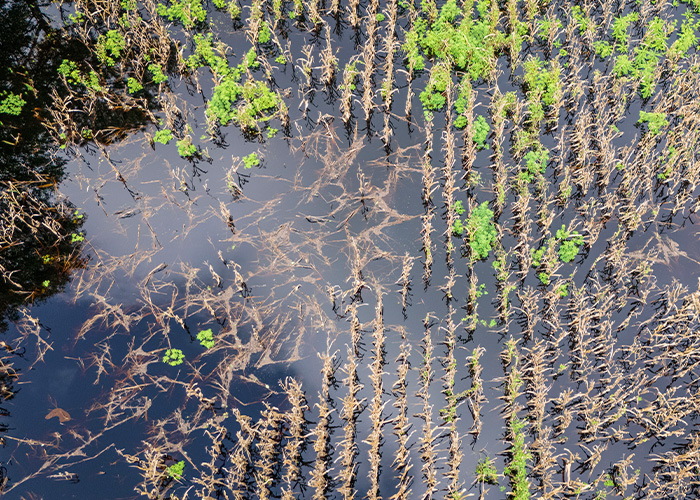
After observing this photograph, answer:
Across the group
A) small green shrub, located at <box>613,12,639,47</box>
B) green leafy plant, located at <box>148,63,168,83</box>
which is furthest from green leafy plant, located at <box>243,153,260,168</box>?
small green shrub, located at <box>613,12,639,47</box>

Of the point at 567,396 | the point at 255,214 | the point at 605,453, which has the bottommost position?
the point at 605,453

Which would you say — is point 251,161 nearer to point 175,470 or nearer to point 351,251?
point 351,251

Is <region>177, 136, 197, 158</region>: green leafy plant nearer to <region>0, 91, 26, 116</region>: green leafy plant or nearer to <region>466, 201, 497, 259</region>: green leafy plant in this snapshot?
<region>0, 91, 26, 116</region>: green leafy plant

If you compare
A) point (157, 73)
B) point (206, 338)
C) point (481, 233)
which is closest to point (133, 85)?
point (157, 73)

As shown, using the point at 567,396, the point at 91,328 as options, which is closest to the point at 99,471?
the point at 91,328

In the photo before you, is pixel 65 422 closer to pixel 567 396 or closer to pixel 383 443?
pixel 383 443

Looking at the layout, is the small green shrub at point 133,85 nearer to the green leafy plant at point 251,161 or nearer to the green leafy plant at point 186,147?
the green leafy plant at point 186,147
